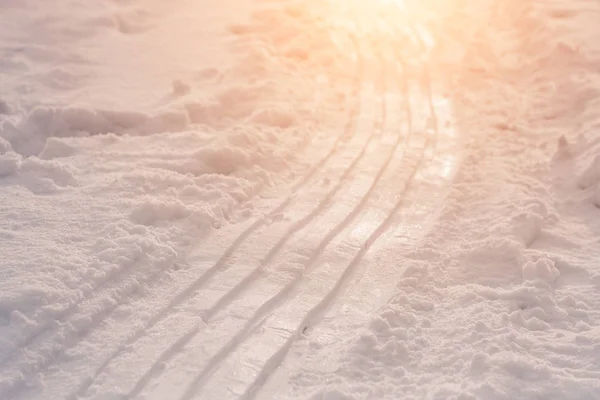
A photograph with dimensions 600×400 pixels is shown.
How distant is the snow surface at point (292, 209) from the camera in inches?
95.0

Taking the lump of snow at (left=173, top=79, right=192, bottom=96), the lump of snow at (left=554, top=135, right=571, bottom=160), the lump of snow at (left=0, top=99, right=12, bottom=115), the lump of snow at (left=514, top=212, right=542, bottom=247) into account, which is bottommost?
the lump of snow at (left=0, top=99, right=12, bottom=115)

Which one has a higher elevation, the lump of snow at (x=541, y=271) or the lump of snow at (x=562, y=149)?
the lump of snow at (x=562, y=149)

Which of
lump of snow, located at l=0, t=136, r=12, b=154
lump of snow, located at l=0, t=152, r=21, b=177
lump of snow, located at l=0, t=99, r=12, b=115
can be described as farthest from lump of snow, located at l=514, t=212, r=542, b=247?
lump of snow, located at l=0, t=99, r=12, b=115

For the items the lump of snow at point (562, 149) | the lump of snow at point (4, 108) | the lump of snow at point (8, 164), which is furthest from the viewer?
the lump of snow at point (4, 108)

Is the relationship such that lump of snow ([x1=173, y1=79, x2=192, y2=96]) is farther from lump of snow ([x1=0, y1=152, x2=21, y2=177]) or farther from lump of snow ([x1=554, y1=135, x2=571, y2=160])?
lump of snow ([x1=554, y1=135, x2=571, y2=160])

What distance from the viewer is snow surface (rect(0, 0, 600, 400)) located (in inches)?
95.0

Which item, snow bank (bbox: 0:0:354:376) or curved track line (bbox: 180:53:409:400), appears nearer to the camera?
curved track line (bbox: 180:53:409:400)

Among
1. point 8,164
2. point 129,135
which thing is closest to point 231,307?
point 8,164

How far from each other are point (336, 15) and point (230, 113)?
109 inches

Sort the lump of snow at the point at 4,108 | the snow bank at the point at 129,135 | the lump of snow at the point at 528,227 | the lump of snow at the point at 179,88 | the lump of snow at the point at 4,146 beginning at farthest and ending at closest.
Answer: the lump of snow at the point at 179,88, the lump of snow at the point at 4,108, the lump of snow at the point at 4,146, the lump of snow at the point at 528,227, the snow bank at the point at 129,135

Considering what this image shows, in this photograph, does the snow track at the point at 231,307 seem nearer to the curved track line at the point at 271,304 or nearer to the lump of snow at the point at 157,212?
the curved track line at the point at 271,304

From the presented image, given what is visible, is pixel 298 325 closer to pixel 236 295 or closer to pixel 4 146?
pixel 236 295

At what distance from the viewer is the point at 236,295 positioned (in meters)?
2.80

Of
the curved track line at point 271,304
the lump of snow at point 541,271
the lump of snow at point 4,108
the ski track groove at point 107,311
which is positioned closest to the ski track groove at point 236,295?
the curved track line at point 271,304
